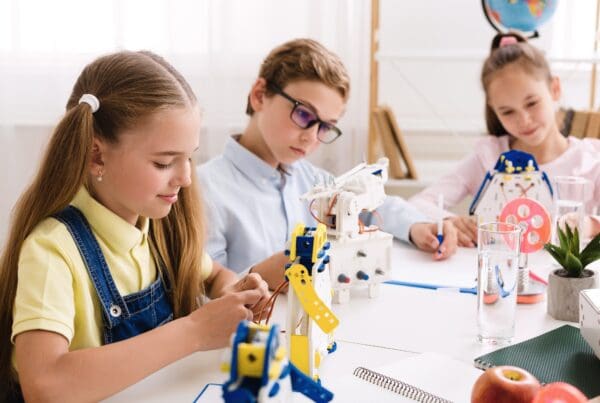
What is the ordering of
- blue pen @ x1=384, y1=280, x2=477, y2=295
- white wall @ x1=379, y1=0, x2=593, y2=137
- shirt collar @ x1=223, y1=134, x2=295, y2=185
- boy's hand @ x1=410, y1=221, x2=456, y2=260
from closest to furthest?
blue pen @ x1=384, y1=280, x2=477, y2=295
boy's hand @ x1=410, y1=221, x2=456, y2=260
shirt collar @ x1=223, y1=134, x2=295, y2=185
white wall @ x1=379, y1=0, x2=593, y2=137

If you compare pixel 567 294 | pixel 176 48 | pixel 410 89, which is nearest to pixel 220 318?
pixel 567 294

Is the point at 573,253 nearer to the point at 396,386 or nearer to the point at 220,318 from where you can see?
the point at 396,386

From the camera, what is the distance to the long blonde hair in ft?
3.53

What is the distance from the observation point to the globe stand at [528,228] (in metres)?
1.34

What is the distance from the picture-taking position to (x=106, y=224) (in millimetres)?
1130

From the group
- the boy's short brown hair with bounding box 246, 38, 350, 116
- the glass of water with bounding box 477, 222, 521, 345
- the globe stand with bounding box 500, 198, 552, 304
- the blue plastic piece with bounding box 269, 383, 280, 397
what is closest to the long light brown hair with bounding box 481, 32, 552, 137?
the boy's short brown hair with bounding box 246, 38, 350, 116

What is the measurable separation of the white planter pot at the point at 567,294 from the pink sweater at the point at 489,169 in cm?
57

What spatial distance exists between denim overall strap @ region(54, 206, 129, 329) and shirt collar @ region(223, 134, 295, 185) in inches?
26.8

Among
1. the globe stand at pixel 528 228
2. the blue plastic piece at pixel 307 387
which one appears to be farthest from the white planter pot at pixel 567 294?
the blue plastic piece at pixel 307 387

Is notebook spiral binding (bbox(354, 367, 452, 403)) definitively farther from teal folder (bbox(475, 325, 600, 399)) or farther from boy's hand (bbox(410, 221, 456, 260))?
boy's hand (bbox(410, 221, 456, 260))

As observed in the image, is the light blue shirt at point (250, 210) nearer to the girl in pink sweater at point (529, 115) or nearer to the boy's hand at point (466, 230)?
the boy's hand at point (466, 230)

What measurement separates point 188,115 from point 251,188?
0.62 meters

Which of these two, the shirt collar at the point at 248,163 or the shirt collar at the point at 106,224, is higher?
the shirt collar at the point at 106,224

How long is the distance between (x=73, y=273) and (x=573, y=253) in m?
0.83
